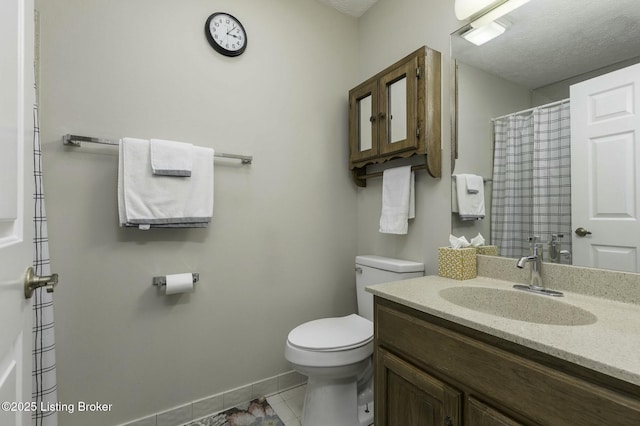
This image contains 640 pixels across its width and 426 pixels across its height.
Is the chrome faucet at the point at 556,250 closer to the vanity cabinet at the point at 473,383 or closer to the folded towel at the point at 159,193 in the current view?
the vanity cabinet at the point at 473,383

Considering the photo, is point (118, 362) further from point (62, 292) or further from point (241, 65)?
point (241, 65)

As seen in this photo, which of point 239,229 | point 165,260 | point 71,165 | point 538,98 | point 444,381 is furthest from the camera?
point 239,229

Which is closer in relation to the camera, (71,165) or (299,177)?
(71,165)

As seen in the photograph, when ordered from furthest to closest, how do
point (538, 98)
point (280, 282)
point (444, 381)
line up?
1. point (280, 282)
2. point (538, 98)
3. point (444, 381)

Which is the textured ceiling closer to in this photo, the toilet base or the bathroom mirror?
the bathroom mirror

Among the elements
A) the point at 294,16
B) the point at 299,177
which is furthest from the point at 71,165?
the point at 294,16

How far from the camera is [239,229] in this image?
1.68 meters

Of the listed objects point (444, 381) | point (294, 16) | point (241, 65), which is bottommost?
point (444, 381)

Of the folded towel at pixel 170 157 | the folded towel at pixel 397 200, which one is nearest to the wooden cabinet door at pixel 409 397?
the folded towel at pixel 397 200

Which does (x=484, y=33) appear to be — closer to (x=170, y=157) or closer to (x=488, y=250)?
(x=488, y=250)

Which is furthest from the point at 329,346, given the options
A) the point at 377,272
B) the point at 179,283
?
the point at 179,283

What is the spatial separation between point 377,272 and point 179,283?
1.05 m

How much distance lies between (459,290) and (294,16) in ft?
6.14

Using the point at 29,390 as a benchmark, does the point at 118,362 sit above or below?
below
